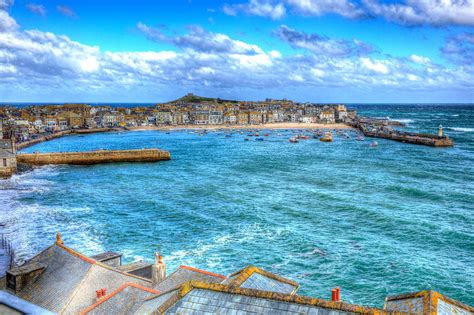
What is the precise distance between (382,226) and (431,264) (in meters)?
7.73

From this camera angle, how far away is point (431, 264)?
28.7 m

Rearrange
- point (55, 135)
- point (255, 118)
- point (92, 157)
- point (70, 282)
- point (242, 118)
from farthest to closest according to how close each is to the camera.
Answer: point (255, 118)
point (242, 118)
point (55, 135)
point (92, 157)
point (70, 282)

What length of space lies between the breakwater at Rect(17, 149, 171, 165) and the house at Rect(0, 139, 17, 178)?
10527 mm

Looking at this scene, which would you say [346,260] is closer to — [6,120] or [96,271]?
[96,271]

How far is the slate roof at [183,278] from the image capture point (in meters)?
17.8

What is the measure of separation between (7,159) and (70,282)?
49.9 meters

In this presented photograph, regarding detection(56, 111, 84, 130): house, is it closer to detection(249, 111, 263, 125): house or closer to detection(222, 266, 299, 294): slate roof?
detection(249, 111, 263, 125): house

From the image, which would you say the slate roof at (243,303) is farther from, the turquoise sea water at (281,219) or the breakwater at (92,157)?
the breakwater at (92,157)

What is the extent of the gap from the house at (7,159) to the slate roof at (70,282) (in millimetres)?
45790

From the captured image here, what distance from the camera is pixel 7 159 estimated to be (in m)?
61.2

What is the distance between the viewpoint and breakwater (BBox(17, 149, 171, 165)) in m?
74.4

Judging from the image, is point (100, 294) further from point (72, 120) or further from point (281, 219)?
point (72, 120)

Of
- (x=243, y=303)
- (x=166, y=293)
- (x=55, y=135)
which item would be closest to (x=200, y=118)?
(x=55, y=135)

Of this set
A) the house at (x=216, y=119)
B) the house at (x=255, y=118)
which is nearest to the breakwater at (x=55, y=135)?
the house at (x=216, y=119)
